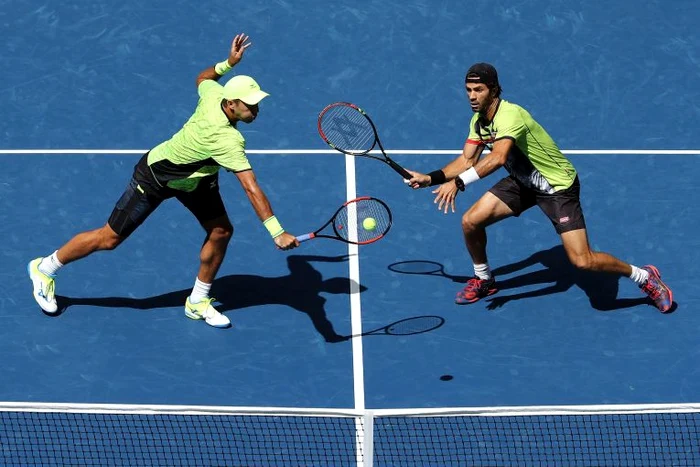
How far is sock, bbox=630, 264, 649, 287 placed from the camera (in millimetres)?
10109

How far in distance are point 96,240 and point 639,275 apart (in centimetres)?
409

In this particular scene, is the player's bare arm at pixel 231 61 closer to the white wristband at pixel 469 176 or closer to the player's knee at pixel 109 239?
the player's knee at pixel 109 239

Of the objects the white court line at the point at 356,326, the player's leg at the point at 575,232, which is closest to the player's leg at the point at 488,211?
the player's leg at the point at 575,232

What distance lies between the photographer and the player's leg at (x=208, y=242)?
9734mm

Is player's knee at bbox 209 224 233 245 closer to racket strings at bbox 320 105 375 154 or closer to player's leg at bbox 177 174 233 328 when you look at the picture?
player's leg at bbox 177 174 233 328

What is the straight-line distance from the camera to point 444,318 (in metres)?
10.2

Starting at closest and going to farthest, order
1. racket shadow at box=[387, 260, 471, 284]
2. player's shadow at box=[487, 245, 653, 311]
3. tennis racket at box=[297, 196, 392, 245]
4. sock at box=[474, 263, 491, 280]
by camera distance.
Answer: tennis racket at box=[297, 196, 392, 245] → sock at box=[474, 263, 491, 280] → player's shadow at box=[487, 245, 653, 311] → racket shadow at box=[387, 260, 471, 284]

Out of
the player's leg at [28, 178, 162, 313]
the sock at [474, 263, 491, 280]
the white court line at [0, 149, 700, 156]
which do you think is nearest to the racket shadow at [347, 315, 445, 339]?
the sock at [474, 263, 491, 280]

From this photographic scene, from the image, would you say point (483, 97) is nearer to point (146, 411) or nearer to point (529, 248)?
point (529, 248)

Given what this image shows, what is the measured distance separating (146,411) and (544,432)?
8.91ft

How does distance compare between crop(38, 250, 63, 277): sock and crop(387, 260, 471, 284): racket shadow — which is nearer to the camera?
crop(38, 250, 63, 277): sock

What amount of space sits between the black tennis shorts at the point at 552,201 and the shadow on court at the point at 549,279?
741mm

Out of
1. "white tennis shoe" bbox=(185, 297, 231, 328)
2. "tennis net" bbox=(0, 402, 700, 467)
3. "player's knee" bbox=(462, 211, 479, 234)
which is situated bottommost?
"tennis net" bbox=(0, 402, 700, 467)

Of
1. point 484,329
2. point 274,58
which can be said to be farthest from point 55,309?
point 274,58
